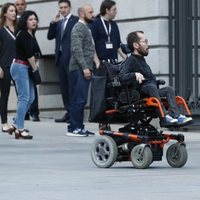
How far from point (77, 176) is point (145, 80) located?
161 centimetres

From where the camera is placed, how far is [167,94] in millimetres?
11398

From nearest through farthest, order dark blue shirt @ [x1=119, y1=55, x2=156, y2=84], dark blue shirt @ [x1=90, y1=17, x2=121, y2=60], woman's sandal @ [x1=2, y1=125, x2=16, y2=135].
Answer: dark blue shirt @ [x1=119, y1=55, x2=156, y2=84] < woman's sandal @ [x1=2, y1=125, x2=16, y2=135] < dark blue shirt @ [x1=90, y1=17, x2=121, y2=60]

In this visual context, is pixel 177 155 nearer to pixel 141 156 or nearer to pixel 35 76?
pixel 141 156

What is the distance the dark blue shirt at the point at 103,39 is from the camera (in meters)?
16.4

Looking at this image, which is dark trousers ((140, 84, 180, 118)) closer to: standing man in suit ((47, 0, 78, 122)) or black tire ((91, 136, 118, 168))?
black tire ((91, 136, 118, 168))

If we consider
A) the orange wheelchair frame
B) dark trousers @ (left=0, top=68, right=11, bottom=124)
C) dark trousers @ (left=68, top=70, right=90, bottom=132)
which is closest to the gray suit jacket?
dark trousers @ (left=68, top=70, right=90, bottom=132)

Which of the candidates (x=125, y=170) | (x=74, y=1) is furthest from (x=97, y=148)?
(x=74, y=1)

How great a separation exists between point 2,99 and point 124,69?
450 centimetres

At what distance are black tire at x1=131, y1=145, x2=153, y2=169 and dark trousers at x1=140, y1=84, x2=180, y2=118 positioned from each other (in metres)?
0.45

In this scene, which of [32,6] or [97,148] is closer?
[97,148]

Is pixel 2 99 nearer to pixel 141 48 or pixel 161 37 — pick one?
pixel 161 37

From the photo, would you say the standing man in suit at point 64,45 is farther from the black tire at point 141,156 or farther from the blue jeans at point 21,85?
the black tire at point 141,156

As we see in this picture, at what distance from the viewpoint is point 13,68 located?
49.5 feet

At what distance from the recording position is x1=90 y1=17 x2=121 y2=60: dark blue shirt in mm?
16375
